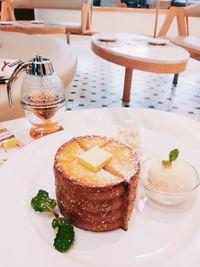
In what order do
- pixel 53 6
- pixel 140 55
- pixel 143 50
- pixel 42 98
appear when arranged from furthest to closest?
pixel 53 6
pixel 143 50
pixel 140 55
pixel 42 98

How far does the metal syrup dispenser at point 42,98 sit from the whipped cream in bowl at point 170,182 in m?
0.40

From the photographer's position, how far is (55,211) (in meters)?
0.63

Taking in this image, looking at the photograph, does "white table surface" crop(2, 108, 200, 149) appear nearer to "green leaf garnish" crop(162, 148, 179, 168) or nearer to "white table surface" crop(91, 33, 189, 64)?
"green leaf garnish" crop(162, 148, 179, 168)

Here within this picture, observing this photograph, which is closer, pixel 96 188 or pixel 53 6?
pixel 96 188

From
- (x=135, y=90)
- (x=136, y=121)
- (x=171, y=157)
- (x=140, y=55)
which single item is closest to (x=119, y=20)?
(x=135, y=90)

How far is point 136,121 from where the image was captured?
1.06 metres

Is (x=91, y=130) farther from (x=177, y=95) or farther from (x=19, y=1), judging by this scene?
(x=19, y=1)

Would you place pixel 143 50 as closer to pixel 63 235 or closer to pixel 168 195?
pixel 168 195

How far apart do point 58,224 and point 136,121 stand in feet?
1.96

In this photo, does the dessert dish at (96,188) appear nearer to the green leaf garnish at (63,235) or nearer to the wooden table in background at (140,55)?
the green leaf garnish at (63,235)

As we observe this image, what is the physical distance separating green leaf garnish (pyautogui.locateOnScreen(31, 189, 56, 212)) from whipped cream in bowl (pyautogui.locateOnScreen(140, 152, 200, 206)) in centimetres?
22

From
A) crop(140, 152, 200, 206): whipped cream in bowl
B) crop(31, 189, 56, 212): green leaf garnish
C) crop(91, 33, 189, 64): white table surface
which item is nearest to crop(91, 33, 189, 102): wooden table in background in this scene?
crop(91, 33, 189, 64): white table surface

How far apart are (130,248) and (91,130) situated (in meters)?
0.48

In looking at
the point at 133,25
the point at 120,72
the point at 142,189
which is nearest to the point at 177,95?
the point at 120,72
